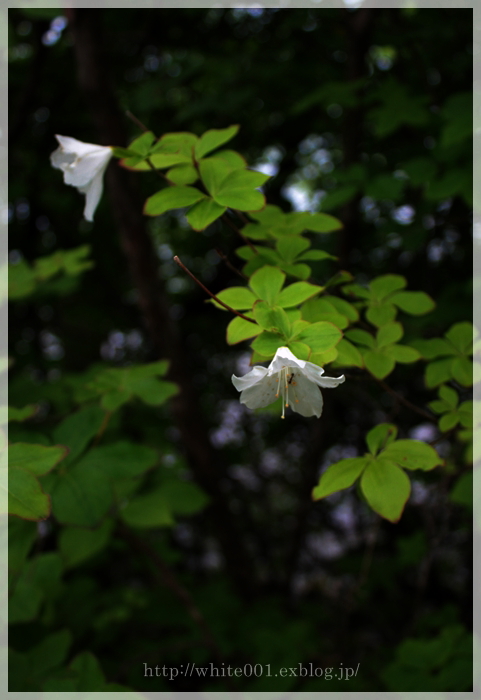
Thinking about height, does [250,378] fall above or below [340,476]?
above

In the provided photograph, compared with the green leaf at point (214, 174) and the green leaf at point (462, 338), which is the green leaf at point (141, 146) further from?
the green leaf at point (462, 338)

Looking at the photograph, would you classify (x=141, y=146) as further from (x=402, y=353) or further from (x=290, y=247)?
(x=402, y=353)

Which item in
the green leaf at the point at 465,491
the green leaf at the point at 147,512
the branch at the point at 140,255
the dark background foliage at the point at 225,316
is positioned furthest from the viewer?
the branch at the point at 140,255

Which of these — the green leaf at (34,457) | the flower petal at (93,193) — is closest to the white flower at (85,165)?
the flower petal at (93,193)

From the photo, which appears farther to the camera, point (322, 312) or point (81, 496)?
point (81, 496)

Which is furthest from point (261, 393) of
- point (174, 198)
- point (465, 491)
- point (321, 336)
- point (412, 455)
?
point (465, 491)

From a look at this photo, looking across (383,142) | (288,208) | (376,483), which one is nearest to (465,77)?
(383,142)

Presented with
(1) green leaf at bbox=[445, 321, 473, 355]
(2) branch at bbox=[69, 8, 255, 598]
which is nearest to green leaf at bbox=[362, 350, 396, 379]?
(1) green leaf at bbox=[445, 321, 473, 355]
